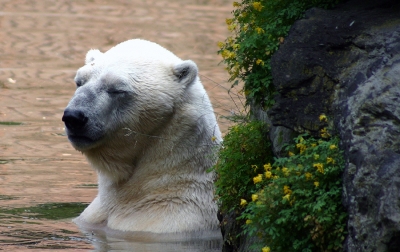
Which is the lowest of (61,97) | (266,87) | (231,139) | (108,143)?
(61,97)

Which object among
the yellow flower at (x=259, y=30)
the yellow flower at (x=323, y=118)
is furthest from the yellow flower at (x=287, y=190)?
the yellow flower at (x=259, y=30)

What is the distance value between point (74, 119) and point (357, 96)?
2069mm

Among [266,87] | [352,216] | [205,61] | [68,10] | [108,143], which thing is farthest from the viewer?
[68,10]

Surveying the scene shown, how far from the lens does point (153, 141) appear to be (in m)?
5.84

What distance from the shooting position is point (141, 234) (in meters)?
5.81

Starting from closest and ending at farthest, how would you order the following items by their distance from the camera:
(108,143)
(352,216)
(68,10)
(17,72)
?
(352,216) → (108,143) → (17,72) → (68,10)

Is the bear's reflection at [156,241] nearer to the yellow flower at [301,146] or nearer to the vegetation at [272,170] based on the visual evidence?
the vegetation at [272,170]

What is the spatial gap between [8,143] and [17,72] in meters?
4.52

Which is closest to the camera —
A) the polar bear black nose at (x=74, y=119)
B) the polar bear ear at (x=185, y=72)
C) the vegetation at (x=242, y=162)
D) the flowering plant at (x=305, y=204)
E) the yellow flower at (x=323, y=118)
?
the flowering plant at (x=305, y=204)


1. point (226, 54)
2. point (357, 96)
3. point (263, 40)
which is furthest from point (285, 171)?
point (226, 54)

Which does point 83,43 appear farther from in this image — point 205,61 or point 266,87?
point 266,87

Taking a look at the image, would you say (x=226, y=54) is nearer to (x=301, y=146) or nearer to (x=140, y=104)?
(x=301, y=146)

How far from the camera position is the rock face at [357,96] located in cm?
365

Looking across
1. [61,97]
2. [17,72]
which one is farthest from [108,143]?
[17,72]
